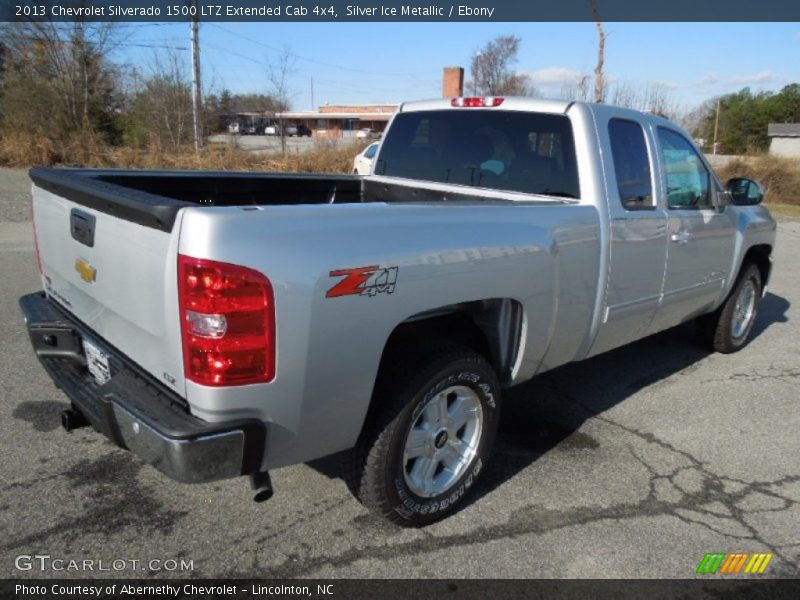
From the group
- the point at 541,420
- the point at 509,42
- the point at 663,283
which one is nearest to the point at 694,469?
the point at 541,420

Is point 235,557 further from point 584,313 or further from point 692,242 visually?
point 692,242

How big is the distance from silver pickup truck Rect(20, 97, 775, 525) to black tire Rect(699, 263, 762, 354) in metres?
1.07

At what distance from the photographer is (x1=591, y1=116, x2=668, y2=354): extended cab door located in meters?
3.58

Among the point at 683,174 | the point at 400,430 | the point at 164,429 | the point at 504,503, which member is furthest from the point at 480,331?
the point at 683,174

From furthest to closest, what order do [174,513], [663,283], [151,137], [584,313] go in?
[151,137] < [663,283] < [584,313] < [174,513]

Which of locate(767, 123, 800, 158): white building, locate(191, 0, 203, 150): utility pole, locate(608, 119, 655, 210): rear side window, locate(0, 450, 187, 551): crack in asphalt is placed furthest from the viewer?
locate(767, 123, 800, 158): white building

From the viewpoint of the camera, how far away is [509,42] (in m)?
34.8

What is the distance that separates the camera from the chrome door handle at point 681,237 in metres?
4.06

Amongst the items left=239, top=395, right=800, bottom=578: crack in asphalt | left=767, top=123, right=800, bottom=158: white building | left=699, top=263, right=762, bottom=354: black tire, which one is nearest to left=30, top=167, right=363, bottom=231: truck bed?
left=239, top=395, right=800, bottom=578: crack in asphalt

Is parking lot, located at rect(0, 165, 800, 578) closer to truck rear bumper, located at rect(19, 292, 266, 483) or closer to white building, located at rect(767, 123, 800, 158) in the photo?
truck rear bumper, located at rect(19, 292, 266, 483)

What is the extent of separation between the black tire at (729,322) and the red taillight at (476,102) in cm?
287

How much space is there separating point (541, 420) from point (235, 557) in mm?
2246

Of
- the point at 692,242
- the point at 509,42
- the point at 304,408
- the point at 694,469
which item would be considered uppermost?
the point at 509,42

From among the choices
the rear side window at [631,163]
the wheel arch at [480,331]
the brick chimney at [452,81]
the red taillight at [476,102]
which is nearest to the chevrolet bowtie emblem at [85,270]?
the wheel arch at [480,331]
